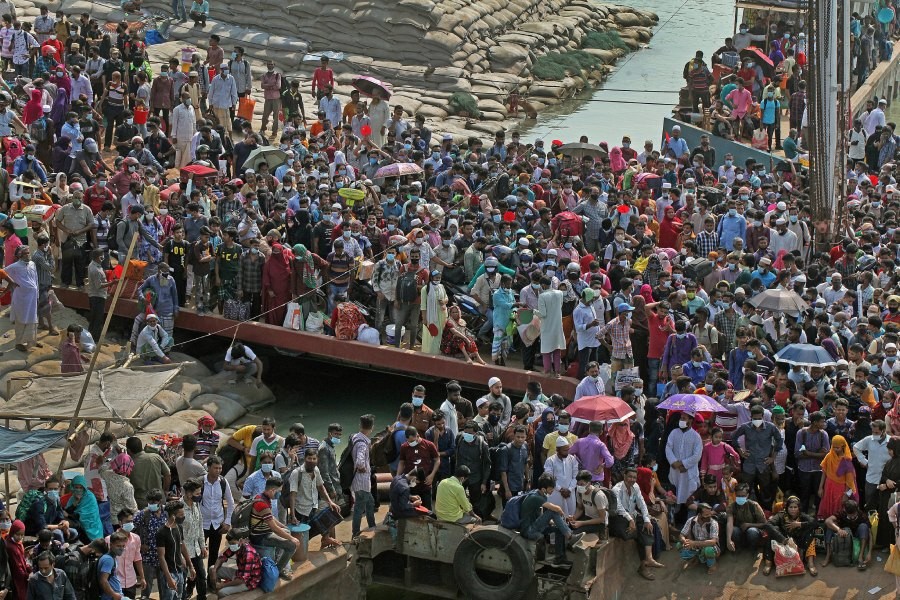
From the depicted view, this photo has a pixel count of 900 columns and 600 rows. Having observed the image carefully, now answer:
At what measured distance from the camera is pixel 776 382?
17453mm

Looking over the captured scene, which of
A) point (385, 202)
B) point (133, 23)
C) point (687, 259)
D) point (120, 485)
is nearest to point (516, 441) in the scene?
point (120, 485)

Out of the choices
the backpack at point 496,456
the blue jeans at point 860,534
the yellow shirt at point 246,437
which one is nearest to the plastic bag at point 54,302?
the yellow shirt at point 246,437

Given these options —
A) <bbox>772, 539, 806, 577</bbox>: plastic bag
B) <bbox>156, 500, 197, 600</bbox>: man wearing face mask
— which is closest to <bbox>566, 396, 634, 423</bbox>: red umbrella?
<bbox>772, 539, 806, 577</bbox>: plastic bag

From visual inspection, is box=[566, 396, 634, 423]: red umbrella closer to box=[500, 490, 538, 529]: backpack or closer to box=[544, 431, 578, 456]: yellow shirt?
box=[544, 431, 578, 456]: yellow shirt

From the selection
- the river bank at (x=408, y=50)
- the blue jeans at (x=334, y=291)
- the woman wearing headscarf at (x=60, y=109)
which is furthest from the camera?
the river bank at (x=408, y=50)

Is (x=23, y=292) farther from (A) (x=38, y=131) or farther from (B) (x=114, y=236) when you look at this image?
(A) (x=38, y=131)

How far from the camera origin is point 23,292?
66.7 feet

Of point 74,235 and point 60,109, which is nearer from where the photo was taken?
point 74,235

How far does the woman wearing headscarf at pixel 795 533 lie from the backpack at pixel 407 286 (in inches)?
214

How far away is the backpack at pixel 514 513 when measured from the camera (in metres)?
15.8

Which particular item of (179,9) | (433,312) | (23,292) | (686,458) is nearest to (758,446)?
(686,458)

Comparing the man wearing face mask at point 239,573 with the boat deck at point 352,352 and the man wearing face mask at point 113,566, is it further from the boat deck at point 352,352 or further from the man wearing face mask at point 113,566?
the boat deck at point 352,352

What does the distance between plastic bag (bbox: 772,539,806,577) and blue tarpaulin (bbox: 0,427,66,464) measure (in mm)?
6427

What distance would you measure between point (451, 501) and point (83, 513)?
3249 mm
